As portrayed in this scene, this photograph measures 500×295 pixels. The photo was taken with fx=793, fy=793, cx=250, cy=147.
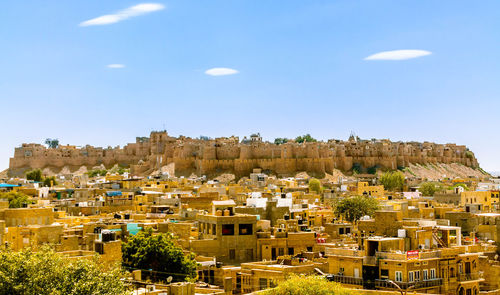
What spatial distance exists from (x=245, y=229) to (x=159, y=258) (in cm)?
534

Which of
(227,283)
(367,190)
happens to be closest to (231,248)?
(227,283)

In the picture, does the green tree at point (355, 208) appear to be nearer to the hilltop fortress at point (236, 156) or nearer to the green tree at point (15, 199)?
the green tree at point (15, 199)

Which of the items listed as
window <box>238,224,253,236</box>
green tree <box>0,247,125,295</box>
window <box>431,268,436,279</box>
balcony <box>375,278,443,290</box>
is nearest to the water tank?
window <box>238,224,253,236</box>

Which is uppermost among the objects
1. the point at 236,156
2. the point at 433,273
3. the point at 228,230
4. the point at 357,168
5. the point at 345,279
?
the point at 236,156

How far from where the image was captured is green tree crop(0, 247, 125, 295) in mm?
17781

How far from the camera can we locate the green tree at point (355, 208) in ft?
135

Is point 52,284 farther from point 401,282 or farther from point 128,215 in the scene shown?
point 128,215

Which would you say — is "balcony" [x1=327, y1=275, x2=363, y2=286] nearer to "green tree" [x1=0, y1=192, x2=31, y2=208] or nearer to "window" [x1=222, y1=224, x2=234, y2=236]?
"window" [x1=222, y1=224, x2=234, y2=236]

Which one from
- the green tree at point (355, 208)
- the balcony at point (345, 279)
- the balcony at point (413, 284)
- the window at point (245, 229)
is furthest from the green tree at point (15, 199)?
the balcony at point (413, 284)

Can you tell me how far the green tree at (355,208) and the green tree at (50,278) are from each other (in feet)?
78.5

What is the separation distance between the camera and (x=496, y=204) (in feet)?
168

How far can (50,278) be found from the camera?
18109 mm

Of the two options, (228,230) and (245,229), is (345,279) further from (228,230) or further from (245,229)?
(228,230)

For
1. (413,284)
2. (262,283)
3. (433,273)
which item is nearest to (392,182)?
(262,283)
